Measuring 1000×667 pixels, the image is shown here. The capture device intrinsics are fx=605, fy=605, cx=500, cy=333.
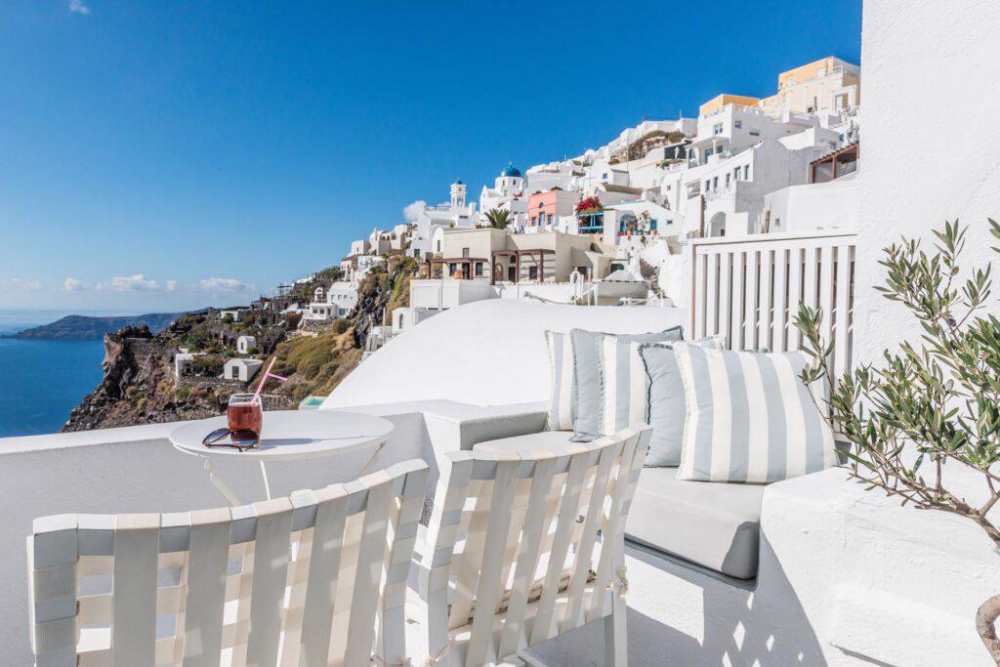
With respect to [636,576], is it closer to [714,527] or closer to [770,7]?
[714,527]

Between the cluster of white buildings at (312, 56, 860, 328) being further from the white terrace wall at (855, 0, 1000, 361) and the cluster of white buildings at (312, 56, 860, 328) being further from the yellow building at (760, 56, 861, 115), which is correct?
the white terrace wall at (855, 0, 1000, 361)

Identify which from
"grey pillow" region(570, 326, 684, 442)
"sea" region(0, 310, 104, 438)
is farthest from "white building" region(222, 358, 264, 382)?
"grey pillow" region(570, 326, 684, 442)

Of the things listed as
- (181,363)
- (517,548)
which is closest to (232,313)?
(181,363)

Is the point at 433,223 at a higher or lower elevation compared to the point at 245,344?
→ higher

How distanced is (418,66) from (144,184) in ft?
98.2

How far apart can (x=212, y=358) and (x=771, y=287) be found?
40.3m

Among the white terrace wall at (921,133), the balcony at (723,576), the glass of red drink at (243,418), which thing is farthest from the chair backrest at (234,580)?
the white terrace wall at (921,133)

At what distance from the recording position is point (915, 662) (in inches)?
49.8

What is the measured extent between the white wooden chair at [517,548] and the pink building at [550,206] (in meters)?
36.9

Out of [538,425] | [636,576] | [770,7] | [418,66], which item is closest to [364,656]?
[636,576]

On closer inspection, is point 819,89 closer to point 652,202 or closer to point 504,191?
point 504,191

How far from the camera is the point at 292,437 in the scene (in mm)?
1810

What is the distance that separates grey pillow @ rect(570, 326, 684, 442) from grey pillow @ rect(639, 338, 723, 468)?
0.14m

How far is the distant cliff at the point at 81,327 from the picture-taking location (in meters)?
42.9
